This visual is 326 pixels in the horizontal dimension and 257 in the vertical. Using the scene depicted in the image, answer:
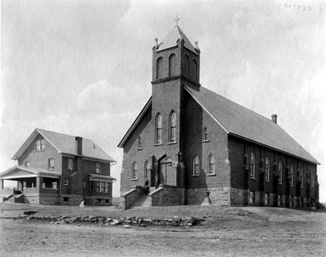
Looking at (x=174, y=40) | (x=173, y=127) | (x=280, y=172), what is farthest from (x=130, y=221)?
(x=280, y=172)

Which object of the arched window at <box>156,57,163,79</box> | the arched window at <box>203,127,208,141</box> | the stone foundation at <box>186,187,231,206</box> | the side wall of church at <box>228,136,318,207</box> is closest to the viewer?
the stone foundation at <box>186,187,231,206</box>

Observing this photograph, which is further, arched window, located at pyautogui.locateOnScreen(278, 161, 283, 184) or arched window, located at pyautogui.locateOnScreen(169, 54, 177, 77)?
arched window, located at pyautogui.locateOnScreen(278, 161, 283, 184)

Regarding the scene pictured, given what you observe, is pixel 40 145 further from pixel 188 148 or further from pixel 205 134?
pixel 205 134

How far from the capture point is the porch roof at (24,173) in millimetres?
46381

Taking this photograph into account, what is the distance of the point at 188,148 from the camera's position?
36.2 meters

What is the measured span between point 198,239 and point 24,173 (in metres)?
34.8

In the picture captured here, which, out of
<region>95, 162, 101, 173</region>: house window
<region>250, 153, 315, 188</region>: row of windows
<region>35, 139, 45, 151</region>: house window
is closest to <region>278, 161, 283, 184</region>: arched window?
<region>250, 153, 315, 188</region>: row of windows

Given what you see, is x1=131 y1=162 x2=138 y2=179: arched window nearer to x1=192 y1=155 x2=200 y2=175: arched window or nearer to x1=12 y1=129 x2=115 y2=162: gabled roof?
x1=192 y1=155 x2=200 y2=175: arched window

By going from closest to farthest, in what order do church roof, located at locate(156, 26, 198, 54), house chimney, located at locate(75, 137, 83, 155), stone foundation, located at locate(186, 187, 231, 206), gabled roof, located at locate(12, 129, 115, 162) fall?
stone foundation, located at locate(186, 187, 231, 206)
church roof, located at locate(156, 26, 198, 54)
gabled roof, located at locate(12, 129, 115, 162)
house chimney, located at locate(75, 137, 83, 155)

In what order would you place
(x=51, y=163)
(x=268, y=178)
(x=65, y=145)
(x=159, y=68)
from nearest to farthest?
(x=159, y=68)
(x=268, y=178)
(x=51, y=163)
(x=65, y=145)

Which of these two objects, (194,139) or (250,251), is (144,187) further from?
(250,251)

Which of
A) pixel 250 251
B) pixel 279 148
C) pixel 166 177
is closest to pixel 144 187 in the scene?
pixel 166 177

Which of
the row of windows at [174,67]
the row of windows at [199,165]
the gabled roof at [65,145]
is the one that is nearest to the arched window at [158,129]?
the row of windows at [174,67]

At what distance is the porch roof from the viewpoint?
Result: 46.4 m
